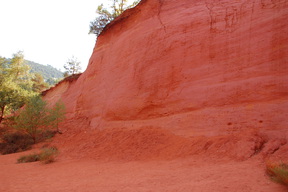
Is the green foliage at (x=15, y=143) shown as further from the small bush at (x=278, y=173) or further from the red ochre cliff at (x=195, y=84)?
the small bush at (x=278, y=173)

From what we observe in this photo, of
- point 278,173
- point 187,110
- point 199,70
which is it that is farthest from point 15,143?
point 278,173

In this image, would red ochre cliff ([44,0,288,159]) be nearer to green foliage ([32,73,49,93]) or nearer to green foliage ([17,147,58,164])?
green foliage ([17,147,58,164])

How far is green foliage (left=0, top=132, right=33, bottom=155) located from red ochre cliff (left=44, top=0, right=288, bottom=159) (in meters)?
2.27

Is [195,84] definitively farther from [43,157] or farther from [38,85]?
[38,85]

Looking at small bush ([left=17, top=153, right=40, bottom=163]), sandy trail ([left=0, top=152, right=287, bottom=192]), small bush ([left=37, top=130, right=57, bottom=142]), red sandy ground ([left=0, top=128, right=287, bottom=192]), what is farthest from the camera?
small bush ([left=37, top=130, right=57, bottom=142])

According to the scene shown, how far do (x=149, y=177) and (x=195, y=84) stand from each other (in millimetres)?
4255

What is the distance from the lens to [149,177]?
18.0 ft

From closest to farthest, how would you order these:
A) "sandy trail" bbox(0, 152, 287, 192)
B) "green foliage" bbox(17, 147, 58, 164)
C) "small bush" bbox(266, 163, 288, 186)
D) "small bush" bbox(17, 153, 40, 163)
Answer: "small bush" bbox(266, 163, 288, 186), "sandy trail" bbox(0, 152, 287, 192), "green foliage" bbox(17, 147, 58, 164), "small bush" bbox(17, 153, 40, 163)

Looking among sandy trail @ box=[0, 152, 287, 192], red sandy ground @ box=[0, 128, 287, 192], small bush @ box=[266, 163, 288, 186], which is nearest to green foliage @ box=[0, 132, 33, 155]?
red sandy ground @ box=[0, 128, 287, 192]

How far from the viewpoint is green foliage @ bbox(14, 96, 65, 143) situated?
Result: 1360 centimetres

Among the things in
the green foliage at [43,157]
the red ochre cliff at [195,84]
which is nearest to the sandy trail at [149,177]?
the red ochre cliff at [195,84]

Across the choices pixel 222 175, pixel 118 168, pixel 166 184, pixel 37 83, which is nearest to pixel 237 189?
pixel 222 175

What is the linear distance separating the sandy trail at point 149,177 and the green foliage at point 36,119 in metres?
5.86

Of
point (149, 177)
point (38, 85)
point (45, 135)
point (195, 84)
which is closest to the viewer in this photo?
point (149, 177)
